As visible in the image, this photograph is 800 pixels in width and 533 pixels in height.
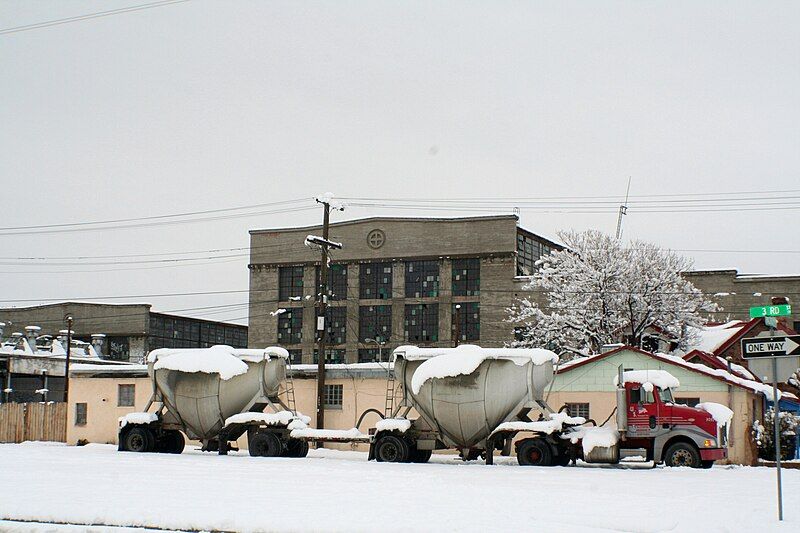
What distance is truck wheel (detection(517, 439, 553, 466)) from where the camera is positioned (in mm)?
30156

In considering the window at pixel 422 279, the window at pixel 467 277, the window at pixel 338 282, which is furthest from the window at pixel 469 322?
the window at pixel 338 282

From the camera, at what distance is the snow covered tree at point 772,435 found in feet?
114

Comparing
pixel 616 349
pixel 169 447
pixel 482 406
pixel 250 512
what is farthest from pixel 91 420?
pixel 250 512

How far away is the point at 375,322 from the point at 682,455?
51051 millimetres

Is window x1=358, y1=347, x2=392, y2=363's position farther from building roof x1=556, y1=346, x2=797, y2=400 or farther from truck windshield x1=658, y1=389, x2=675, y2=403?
truck windshield x1=658, y1=389, x2=675, y2=403

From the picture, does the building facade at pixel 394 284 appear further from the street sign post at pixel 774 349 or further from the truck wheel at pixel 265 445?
the street sign post at pixel 774 349

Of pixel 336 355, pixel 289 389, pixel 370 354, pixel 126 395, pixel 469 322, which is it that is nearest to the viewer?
pixel 289 389

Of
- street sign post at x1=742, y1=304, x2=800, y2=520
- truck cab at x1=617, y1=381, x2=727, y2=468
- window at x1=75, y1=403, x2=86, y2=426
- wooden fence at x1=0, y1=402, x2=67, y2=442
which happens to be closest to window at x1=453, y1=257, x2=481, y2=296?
wooden fence at x1=0, y1=402, x2=67, y2=442

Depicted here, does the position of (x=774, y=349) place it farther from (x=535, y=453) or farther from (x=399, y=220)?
(x=399, y=220)

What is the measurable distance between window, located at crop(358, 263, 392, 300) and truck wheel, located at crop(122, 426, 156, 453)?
145ft

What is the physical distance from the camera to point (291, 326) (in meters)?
82.8

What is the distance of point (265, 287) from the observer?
277 feet

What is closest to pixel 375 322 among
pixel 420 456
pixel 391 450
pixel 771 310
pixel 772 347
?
pixel 420 456

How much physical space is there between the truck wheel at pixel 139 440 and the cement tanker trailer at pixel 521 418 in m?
9.28
